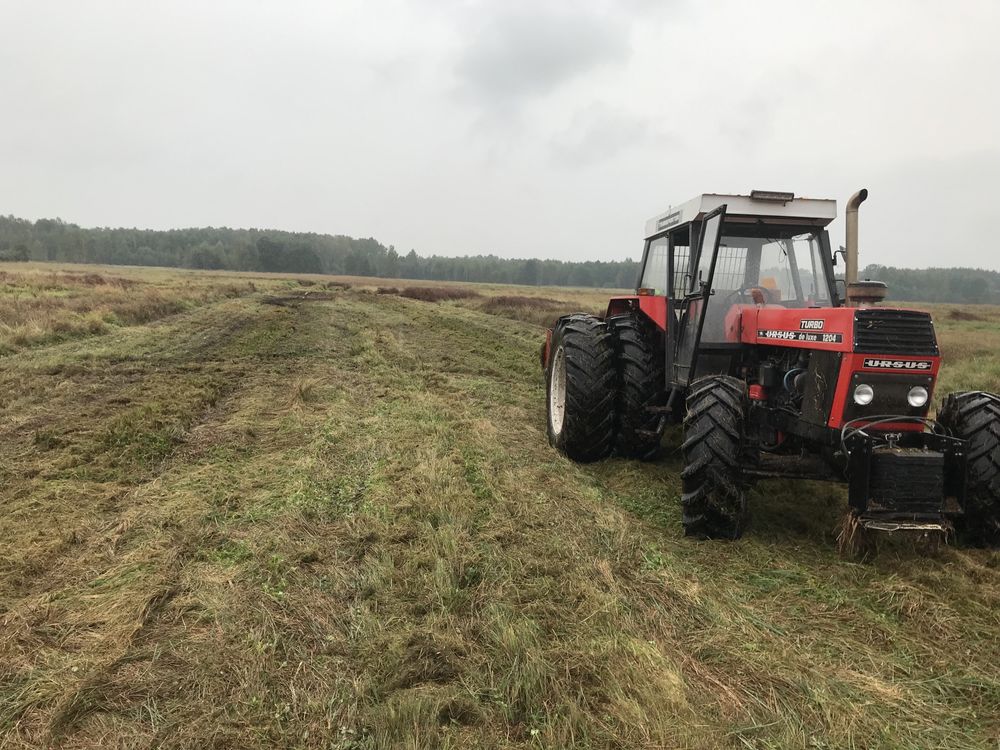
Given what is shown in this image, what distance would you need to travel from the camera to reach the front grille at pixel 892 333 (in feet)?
12.1

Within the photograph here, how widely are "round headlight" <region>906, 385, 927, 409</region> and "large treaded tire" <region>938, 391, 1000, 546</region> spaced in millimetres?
353

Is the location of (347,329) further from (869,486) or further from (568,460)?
(869,486)

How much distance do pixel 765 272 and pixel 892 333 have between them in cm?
155

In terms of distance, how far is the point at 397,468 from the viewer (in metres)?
5.06

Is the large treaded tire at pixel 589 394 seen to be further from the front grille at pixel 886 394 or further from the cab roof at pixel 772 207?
the front grille at pixel 886 394

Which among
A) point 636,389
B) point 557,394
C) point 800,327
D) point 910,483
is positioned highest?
point 800,327

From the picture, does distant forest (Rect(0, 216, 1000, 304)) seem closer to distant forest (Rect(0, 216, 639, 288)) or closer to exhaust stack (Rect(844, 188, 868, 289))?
distant forest (Rect(0, 216, 639, 288))

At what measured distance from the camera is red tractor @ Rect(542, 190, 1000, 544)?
3.61 metres

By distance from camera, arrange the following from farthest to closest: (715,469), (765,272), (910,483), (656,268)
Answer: (656,268)
(765,272)
(715,469)
(910,483)

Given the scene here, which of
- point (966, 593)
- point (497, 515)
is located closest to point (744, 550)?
point (966, 593)

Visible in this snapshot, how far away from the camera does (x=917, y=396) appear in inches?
145

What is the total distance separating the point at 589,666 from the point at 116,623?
217cm

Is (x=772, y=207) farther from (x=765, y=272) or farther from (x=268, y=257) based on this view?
(x=268, y=257)

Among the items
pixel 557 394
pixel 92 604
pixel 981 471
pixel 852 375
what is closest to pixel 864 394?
pixel 852 375
